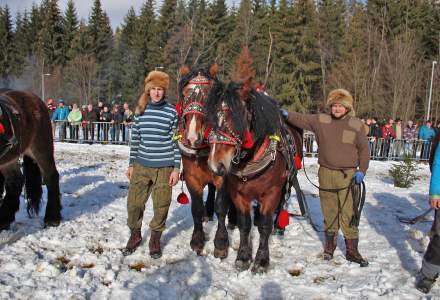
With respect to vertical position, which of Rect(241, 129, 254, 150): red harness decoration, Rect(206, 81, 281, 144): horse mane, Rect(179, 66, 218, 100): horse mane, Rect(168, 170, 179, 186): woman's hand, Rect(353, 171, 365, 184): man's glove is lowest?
Rect(168, 170, 179, 186): woman's hand

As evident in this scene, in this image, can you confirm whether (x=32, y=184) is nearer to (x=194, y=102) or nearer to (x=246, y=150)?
(x=194, y=102)

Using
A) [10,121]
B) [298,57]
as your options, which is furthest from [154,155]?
[298,57]

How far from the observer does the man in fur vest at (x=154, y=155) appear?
13.3 feet

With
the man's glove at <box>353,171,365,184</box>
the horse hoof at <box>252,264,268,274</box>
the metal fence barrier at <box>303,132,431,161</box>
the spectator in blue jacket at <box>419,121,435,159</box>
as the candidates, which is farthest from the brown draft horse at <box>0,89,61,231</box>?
the spectator in blue jacket at <box>419,121,435,159</box>

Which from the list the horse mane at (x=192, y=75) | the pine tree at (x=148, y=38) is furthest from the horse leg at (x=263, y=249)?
the pine tree at (x=148, y=38)

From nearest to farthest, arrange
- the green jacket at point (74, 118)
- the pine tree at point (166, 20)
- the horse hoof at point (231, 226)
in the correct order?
the horse hoof at point (231, 226), the green jacket at point (74, 118), the pine tree at point (166, 20)

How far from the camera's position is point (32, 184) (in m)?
5.04

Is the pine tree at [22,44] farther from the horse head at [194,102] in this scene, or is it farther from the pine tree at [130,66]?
the horse head at [194,102]

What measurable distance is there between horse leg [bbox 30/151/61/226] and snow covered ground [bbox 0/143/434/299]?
15cm

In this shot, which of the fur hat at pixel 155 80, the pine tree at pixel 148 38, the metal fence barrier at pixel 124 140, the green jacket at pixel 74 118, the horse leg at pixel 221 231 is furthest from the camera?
the pine tree at pixel 148 38

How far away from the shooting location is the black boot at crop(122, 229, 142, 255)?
4176mm

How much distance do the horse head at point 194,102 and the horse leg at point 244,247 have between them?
84cm

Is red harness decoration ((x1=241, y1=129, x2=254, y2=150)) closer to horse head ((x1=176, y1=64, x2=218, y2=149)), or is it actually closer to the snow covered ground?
horse head ((x1=176, y1=64, x2=218, y2=149))

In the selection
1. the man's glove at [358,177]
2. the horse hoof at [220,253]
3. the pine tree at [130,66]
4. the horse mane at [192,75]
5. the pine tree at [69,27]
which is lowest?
the horse hoof at [220,253]
